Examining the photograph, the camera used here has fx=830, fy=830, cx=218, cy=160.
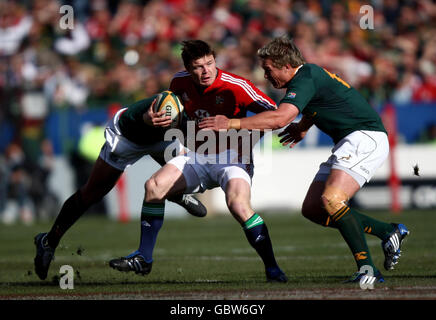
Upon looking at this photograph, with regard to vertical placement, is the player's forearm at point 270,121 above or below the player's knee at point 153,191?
above

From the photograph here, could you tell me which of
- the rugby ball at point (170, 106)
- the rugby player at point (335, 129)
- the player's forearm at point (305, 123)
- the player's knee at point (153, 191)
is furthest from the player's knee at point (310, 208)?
the rugby ball at point (170, 106)

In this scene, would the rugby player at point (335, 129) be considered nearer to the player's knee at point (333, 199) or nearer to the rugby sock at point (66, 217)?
the player's knee at point (333, 199)

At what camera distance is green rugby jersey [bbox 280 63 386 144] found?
293 inches

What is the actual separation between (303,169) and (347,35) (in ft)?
11.9

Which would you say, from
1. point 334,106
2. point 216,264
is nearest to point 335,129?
point 334,106

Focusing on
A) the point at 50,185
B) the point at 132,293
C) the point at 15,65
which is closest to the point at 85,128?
the point at 50,185

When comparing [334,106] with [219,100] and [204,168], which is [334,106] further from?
[204,168]

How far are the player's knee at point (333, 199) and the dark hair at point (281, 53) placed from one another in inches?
46.7

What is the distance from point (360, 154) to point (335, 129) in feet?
1.18

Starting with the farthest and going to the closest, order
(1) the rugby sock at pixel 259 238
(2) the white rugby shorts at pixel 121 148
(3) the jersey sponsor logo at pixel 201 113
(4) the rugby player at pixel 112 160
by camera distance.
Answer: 1. (2) the white rugby shorts at pixel 121 148
2. (4) the rugby player at pixel 112 160
3. (3) the jersey sponsor logo at pixel 201 113
4. (1) the rugby sock at pixel 259 238

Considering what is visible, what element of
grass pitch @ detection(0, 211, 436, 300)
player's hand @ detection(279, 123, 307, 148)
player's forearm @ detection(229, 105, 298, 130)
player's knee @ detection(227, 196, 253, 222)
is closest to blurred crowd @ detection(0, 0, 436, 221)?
grass pitch @ detection(0, 211, 436, 300)

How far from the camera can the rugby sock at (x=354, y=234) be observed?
7262 millimetres

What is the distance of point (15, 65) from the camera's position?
69.4ft
